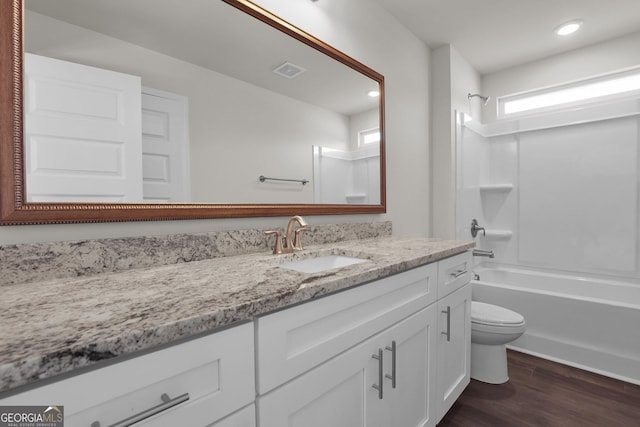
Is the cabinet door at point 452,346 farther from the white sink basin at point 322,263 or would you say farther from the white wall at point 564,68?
the white wall at point 564,68

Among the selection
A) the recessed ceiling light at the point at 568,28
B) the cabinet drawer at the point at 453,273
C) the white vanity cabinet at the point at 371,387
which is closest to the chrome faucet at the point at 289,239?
the white vanity cabinet at the point at 371,387

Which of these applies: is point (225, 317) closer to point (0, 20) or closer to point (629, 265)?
point (0, 20)

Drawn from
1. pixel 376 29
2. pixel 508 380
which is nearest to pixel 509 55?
pixel 376 29

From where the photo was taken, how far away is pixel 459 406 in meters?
1.71

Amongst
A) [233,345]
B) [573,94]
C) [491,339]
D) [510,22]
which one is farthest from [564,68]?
[233,345]

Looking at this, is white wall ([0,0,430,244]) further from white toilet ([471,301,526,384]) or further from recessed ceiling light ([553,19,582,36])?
recessed ceiling light ([553,19,582,36])

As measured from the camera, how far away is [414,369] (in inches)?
47.4

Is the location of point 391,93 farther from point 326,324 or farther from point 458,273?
point 326,324

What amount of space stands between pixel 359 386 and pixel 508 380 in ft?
5.14

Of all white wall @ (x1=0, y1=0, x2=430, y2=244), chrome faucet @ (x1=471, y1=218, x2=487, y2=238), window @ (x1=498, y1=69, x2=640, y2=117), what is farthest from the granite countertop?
window @ (x1=498, y1=69, x2=640, y2=117)

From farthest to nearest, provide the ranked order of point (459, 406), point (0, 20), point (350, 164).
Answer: point (350, 164)
point (459, 406)
point (0, 20)

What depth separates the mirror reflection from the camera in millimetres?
864

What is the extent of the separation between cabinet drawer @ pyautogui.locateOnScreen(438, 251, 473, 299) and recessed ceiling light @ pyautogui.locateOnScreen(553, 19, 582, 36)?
81.3 inches

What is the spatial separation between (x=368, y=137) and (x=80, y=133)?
1.47 metres
